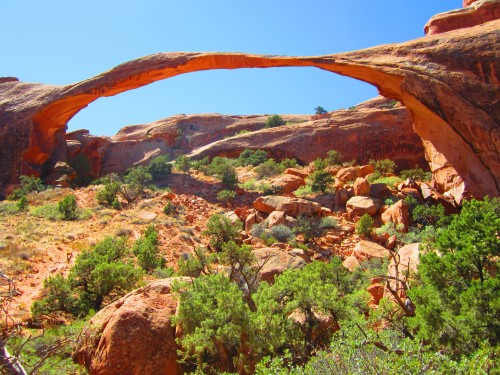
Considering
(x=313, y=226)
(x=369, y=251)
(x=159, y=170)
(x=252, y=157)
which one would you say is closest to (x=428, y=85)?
(x=313, y=226)

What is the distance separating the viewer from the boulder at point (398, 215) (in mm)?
12669

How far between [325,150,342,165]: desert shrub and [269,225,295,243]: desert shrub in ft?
28.6

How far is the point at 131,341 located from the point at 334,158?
1645cm

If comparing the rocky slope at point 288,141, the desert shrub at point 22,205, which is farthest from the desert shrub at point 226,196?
the desert shrub at point 22,205

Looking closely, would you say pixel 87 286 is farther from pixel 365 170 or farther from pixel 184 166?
pixel 365 170

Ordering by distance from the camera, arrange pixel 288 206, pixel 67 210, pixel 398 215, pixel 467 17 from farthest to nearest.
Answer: pixel 467 17
pixel 288 206
pixel 67 210
pixel 398 215

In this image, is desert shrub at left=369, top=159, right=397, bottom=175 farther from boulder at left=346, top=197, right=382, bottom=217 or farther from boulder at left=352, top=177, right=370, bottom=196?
boulder at left=346, top=197, right=382, bottom=217

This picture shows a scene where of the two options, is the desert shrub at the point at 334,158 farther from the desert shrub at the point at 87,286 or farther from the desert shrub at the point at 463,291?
the desert shrub at the point at 463,291

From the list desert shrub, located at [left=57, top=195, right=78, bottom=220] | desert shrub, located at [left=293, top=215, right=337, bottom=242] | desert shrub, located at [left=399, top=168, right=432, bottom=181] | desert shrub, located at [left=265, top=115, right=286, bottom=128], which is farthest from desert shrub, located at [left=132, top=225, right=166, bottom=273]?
desert shrub, located at [left=265, top=115, right=286, bottom=128]

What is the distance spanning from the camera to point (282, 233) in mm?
12312

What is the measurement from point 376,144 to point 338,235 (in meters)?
10.1

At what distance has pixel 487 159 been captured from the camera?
12469mm

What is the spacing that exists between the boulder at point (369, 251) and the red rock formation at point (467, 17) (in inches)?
431

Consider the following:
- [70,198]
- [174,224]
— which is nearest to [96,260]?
[174,224]
